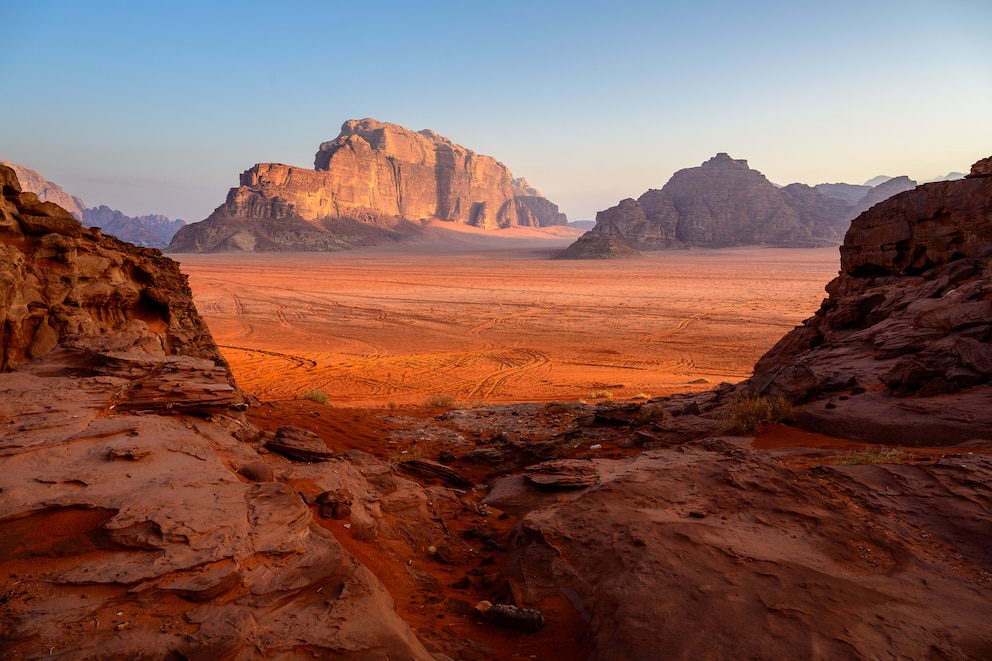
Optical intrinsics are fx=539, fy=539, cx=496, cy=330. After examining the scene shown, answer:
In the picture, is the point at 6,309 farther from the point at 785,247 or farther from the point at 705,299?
the point at 785,247

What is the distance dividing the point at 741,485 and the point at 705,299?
1214 inches

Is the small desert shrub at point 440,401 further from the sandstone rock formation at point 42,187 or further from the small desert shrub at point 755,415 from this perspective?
the sandstone rock formation at point 42,187

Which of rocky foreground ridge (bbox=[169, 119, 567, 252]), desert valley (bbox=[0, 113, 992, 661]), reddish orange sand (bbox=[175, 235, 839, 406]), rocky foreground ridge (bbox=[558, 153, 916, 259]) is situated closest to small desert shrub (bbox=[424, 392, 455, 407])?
desert valley (bbox=[0, 113, 992, 661])

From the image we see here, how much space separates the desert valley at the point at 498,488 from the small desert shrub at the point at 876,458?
3 centimetres

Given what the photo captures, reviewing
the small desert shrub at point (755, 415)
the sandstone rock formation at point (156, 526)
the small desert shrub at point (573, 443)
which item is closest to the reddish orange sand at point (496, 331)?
the small desert shrub at point (573, 443)

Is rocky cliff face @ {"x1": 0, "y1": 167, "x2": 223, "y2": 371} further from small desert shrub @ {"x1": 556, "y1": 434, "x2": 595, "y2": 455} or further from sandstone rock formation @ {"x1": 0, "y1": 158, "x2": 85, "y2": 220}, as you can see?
sandstone rock formation @ {"x1": 0, "y1": 158, "x2": 85, "y2": 220}

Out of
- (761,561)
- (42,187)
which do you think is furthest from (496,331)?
(42,187)

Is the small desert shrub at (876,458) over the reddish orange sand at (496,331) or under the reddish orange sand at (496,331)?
over

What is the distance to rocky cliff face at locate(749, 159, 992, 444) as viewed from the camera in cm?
594

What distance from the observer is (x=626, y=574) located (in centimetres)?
354

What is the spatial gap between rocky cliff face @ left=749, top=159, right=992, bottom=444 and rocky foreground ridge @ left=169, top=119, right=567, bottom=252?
9002 centimetres

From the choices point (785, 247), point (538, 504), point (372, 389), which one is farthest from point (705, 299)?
point (785, 247)

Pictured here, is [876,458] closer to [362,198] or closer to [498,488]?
[498,488]

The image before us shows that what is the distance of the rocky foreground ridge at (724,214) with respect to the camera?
305 ft
